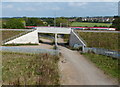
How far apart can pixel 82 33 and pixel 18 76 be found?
22769 millimetres

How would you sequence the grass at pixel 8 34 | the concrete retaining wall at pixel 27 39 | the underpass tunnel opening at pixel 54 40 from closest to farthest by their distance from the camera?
1. the concrete retaining wall at pixel 27 39
2. the underpass tunnel opening at pixel 54 40
3. the grass at pixel 8 34

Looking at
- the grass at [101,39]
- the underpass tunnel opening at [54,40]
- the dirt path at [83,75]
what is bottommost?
the underpass tunnel opening at [54,40]

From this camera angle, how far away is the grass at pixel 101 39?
95.5ft

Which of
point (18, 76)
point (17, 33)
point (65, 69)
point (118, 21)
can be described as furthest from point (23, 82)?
point (118, 21)

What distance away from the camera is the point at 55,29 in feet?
125

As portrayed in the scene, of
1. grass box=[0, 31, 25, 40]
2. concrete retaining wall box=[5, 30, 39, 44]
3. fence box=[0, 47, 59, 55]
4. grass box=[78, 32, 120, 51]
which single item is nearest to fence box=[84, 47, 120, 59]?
grass box=[78, 32, 120, 51]

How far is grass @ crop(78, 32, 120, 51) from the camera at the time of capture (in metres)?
29.1

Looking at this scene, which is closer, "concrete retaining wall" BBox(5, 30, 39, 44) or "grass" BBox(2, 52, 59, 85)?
"grass" BBox(2, 52, 59, 85)

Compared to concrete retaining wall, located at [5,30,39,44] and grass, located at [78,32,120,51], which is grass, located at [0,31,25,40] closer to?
concrete retaining wall, located at [5,30,39,44]

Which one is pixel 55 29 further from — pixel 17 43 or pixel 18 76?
pixel 18 76

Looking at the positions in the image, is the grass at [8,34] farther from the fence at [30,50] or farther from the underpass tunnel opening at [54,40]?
the fence at [30,50]

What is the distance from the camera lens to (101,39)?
105 feet

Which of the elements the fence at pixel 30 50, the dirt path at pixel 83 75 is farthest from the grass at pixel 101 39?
the dirt path at pixel 83 75

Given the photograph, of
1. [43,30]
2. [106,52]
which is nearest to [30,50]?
[106,52]
